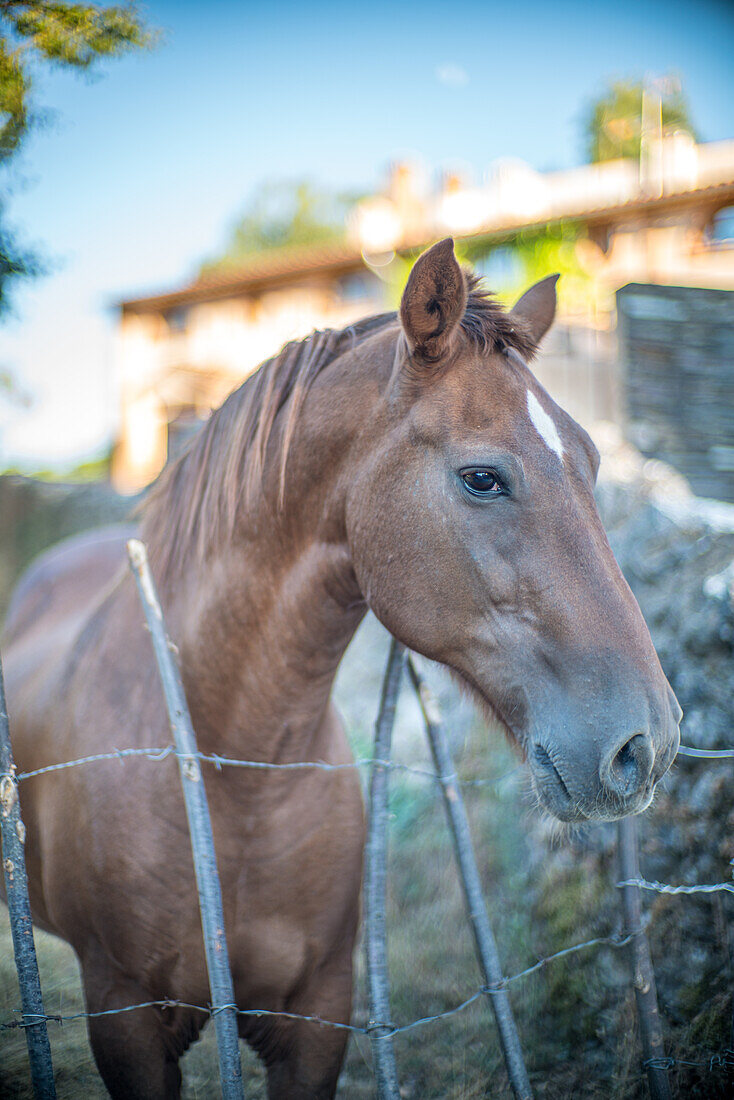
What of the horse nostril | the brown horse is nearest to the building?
the brown horse

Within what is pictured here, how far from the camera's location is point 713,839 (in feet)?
8.14

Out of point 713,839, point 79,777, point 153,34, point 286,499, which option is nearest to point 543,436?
point 286,499

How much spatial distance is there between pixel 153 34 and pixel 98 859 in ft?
7.57

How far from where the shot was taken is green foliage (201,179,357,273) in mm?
33250

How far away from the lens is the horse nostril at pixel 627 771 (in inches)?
49.9

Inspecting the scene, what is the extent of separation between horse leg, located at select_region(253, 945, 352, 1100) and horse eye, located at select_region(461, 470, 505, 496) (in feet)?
4.81

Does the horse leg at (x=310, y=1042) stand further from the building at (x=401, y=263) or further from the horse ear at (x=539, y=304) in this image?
the building at (x=401, y=263)

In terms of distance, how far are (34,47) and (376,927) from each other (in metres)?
2.57

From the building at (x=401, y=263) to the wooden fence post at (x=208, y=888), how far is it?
9.55 meters

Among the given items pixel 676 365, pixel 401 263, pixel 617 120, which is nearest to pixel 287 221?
pixel 617 120

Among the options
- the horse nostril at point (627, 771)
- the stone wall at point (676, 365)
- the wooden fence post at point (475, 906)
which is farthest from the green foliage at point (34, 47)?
the stone wall at point (676, 365)

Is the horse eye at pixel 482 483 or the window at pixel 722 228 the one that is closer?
the horse eye at pixel 482 483

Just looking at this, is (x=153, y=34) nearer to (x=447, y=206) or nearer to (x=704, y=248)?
(x=704, y=248)

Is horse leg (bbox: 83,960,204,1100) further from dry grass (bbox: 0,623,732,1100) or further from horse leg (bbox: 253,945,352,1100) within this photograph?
dry grass (bbox: 0,623,732,1100)
